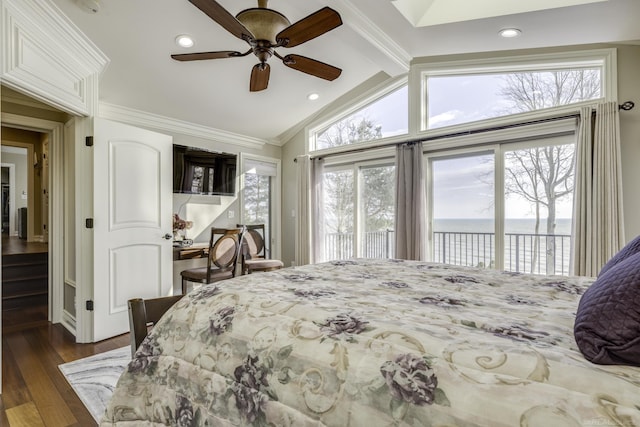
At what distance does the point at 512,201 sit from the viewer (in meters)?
3.75

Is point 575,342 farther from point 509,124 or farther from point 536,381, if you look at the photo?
point 509,124

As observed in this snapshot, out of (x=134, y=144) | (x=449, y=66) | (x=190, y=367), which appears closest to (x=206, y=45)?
(x=134, y=144)

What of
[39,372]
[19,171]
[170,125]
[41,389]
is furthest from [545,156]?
[19,171]

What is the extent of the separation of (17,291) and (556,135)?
20.7ft

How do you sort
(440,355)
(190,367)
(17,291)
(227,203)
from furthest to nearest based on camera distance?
(227,203)
(17,291)
(190,367)
(440,355)

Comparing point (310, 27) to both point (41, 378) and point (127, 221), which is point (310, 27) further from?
point (41, 378)

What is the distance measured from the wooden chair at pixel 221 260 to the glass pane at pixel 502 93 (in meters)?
2.85

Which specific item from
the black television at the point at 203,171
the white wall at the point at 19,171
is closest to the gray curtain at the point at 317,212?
the black television at the point at 203,171

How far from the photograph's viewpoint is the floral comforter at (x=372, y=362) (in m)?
0.64

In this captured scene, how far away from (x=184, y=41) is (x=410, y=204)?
10.1 feet

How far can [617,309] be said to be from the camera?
Result: 2.29 ft

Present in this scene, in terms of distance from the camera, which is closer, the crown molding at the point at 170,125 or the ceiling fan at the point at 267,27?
the ceiling fan at the point at 267,27

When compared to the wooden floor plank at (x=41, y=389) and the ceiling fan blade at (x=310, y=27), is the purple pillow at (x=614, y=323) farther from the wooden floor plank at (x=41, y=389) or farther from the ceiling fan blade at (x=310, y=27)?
the wooden floor plank at (x=41, y=389)

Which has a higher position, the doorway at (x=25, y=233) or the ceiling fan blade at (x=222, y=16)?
the ceiling fan blade at (x=222, y=16)
